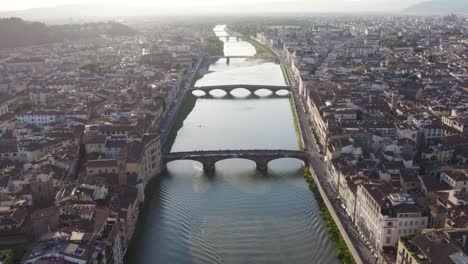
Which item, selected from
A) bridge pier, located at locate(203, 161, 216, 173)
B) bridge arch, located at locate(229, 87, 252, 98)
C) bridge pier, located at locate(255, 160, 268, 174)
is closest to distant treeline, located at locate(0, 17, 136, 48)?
bridge arch, located at locate(229, 87, 252, 98)

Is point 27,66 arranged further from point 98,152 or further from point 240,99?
point 98,152

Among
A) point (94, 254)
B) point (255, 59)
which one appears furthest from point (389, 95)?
point (255, 59)

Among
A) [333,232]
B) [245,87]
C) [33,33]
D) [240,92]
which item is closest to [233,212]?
[333,232]

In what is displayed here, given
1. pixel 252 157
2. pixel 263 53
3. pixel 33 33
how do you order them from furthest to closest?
pixel 33 33, pixel 263 53, pixel 252 157

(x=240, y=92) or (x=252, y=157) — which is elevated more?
(x=252, y=157)

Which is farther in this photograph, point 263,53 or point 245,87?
point 263,53

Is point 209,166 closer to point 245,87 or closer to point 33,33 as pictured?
point 245,87

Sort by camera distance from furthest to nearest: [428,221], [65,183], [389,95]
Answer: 1. [389,95]
2. [65,183]
3. [428,221]
